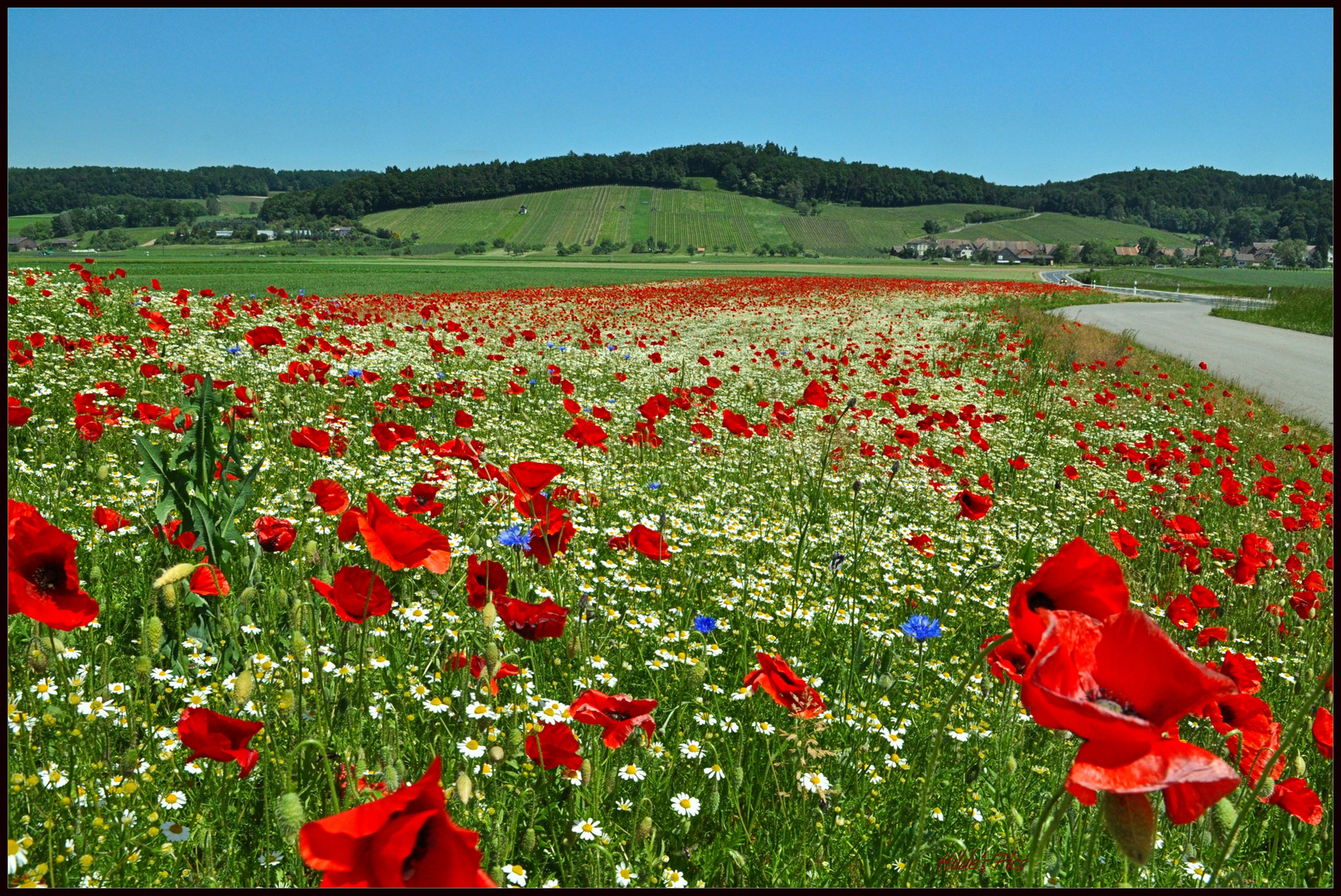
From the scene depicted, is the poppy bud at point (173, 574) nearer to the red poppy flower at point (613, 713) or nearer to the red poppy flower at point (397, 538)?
the red poppy flower at point (397, 538)

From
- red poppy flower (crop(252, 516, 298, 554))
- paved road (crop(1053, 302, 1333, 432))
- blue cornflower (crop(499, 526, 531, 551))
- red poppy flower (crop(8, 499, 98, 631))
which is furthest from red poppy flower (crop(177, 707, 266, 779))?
paved road (crop(1053, 302, 1333, 432))

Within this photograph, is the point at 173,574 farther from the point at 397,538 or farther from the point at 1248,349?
the point at 1248,349

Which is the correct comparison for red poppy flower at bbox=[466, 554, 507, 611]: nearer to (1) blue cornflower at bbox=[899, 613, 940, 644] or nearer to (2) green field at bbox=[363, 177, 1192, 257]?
(1) blue cornflower at bbox=[899, 613, 940, 644]

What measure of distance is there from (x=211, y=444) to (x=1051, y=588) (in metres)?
2.81

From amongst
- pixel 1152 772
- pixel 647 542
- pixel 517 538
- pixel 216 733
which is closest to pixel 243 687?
pixel 216 733

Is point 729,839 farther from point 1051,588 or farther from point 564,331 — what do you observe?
point 564,331

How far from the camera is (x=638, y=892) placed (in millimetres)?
1645

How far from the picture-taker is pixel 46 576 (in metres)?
1.56

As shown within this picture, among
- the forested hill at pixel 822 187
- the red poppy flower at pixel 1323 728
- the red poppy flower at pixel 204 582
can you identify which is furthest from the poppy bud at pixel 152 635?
the forested hill at pixel 822 187

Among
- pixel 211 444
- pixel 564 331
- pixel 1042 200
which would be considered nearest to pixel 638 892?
pixel 211 444

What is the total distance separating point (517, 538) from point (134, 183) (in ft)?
371

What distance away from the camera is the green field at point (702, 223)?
109625 mm

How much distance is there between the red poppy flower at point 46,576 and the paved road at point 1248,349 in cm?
1238

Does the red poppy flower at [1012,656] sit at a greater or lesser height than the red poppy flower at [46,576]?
lesser
